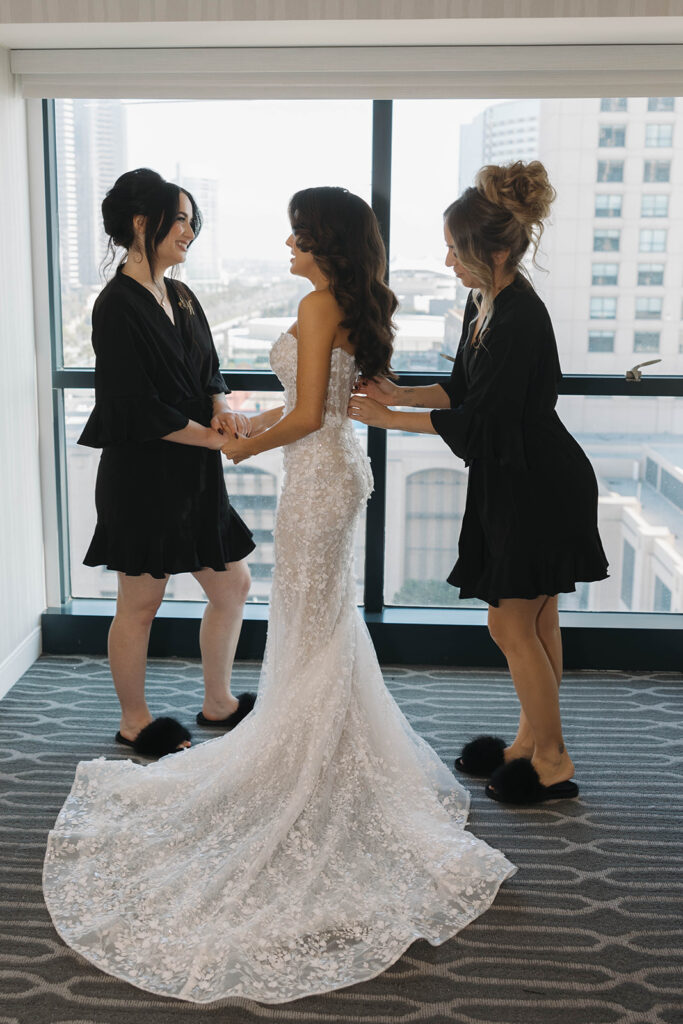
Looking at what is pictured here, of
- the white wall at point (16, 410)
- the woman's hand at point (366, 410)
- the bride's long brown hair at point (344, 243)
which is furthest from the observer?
the white wall at point (16, 410)

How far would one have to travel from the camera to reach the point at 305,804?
7.93ft

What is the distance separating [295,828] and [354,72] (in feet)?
7.88

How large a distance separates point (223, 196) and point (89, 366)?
2.66 ft

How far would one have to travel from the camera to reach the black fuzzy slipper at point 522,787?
8.93ft

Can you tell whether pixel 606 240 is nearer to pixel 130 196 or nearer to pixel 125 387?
pixel 130 196

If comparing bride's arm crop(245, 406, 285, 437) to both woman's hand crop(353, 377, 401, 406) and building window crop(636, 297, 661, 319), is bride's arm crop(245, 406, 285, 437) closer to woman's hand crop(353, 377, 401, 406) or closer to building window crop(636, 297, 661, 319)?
woman's hand crop(353, 377, 401, 406)

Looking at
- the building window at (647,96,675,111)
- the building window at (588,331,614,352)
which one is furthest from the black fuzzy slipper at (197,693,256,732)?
the building window at (647,96,675,111)

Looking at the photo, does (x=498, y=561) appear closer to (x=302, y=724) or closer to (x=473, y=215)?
(x=302, y=724)

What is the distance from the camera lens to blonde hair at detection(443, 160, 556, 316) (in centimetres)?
246

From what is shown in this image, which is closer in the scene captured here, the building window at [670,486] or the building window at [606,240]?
the building window at [606,240]

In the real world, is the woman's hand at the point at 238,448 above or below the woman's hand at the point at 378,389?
below

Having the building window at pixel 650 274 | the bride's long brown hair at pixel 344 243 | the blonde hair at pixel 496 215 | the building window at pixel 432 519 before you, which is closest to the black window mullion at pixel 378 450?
the building window at pixel 432 519

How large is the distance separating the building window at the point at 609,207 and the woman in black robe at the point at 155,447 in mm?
1508

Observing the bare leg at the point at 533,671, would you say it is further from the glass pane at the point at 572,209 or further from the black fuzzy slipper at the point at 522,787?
the glass pane at the point at 572,209
